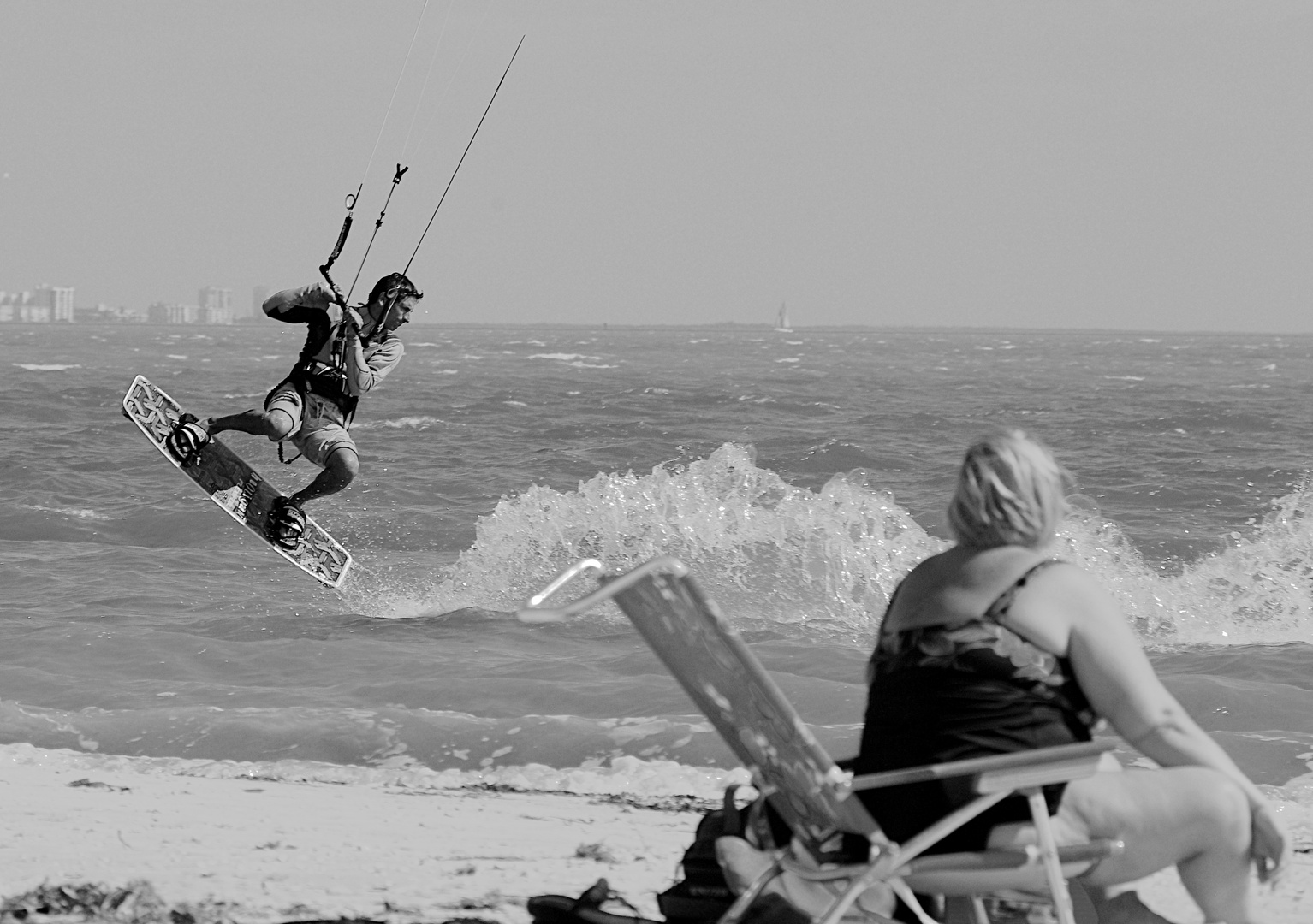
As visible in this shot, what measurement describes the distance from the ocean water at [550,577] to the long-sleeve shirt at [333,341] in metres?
1.70

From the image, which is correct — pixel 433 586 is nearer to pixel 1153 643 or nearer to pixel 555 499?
pixel 555 499

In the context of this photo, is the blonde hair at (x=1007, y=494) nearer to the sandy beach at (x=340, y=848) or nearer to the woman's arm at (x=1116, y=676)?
the woman's arm at (x=1116, y=676)

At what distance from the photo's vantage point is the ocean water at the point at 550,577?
6.58m

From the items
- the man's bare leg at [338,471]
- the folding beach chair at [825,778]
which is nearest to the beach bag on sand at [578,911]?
the folding beach chair at [825,778]

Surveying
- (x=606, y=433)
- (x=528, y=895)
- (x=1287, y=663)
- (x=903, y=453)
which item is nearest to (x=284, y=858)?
(x=528, y=895)

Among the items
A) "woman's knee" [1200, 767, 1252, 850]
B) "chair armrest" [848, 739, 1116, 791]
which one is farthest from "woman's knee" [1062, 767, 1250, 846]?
"chair armrest" [848, 739, 1116, 791]

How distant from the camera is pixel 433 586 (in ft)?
40.8

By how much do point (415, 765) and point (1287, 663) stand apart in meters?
5.49

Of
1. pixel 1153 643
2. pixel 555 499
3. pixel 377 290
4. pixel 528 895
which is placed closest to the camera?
pixel 528 895

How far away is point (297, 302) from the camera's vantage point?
27.2 ft

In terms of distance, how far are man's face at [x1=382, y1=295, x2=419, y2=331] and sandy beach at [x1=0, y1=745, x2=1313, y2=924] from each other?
3395 millimetres

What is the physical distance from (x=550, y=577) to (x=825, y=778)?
10.4 metres

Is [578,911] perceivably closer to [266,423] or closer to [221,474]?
[266,423]

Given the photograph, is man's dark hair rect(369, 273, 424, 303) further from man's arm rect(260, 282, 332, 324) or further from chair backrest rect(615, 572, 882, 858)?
chair backrest rect(615, 572, 882, 858)
